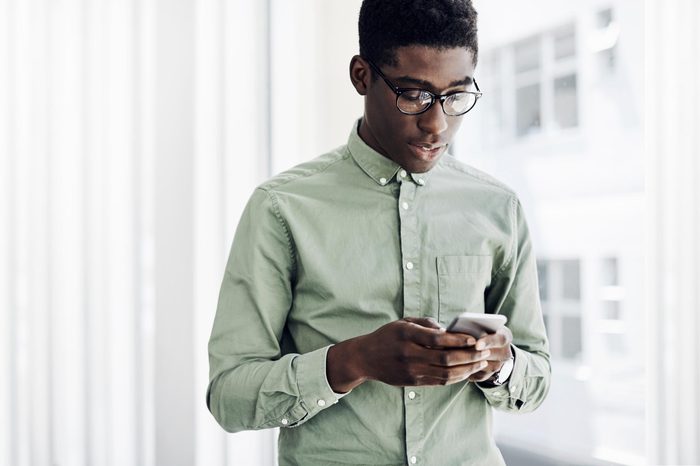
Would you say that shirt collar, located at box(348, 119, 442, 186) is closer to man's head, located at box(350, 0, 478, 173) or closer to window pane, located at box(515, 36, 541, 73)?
man's head, located at box(350, 0, 478, 173)

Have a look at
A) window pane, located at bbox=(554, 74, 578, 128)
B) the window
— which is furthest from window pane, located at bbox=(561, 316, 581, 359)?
window pane, located at bbox=(554, 74, 578, 128)

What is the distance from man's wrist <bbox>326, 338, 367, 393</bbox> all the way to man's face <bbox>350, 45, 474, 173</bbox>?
0.30m

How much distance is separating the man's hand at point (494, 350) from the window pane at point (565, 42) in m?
1.50

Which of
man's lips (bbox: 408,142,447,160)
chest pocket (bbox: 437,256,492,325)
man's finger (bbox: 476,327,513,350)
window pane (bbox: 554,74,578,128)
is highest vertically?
window pane (bbox: 554,74,578,128)

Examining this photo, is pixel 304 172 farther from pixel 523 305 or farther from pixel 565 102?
pixel 565 102

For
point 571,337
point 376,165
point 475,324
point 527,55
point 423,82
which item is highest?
point 527,55

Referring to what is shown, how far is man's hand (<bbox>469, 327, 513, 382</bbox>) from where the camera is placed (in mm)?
1018

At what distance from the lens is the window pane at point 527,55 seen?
8.13 ft

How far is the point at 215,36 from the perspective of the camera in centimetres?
276

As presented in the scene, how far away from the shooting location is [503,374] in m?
1.16

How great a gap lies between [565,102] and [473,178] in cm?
118

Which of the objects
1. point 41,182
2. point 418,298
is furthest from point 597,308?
point 41,182

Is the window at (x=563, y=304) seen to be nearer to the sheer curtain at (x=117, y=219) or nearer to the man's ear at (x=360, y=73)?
the sheer curtain at (x=117, y=219)

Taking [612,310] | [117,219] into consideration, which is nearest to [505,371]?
[612,310]
